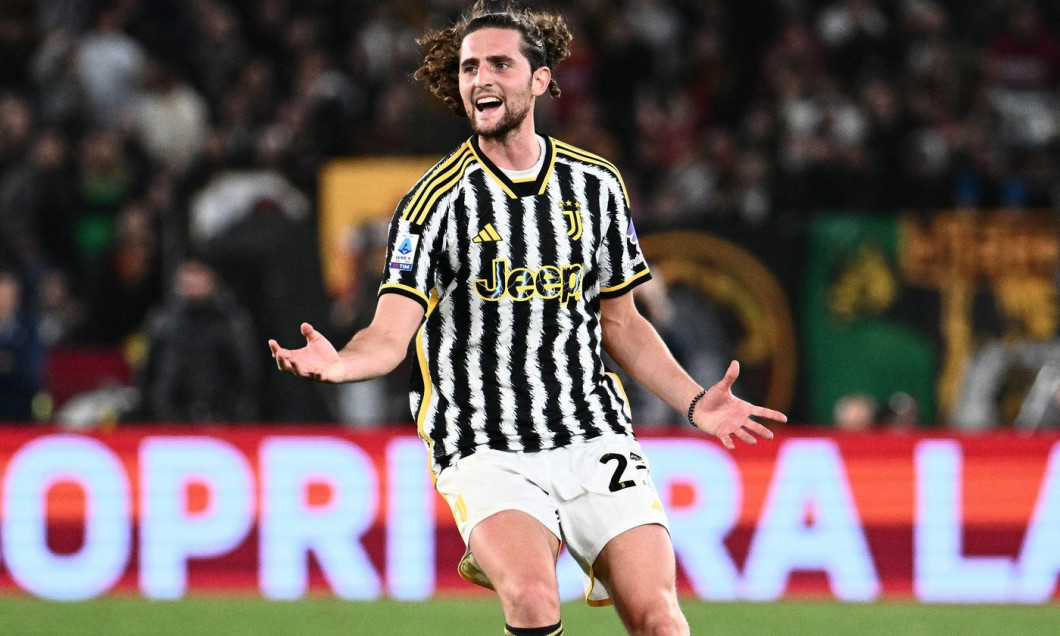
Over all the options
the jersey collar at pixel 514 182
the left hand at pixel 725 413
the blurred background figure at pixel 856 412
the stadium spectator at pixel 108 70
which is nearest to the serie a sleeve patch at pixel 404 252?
the jersey collar at pixel 514 182

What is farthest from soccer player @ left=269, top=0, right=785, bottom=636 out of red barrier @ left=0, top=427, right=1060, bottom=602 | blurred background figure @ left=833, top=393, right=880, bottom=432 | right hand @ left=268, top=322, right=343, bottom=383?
blurred background figure @ left=833, top=393, right=880, bottom=432

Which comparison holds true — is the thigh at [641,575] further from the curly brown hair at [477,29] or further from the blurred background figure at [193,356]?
the blurred background figure at [193,356]

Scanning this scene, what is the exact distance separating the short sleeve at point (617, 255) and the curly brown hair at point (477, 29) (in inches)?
16.6

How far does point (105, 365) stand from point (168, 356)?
0.69 meters

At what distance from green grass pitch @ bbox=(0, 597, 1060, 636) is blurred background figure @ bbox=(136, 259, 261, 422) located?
1.89 meters

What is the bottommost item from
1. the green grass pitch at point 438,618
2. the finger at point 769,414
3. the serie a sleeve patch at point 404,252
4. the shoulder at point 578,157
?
the green grass pitch at point 438,618

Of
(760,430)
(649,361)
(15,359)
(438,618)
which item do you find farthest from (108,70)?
(760,430)

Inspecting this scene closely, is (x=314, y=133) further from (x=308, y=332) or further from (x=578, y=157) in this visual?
(x=308, y=332)

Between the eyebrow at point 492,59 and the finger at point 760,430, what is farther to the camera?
the eyebrow at point 492,59

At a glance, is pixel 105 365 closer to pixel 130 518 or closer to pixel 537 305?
pixel 130 518

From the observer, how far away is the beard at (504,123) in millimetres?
4406

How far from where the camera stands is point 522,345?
4.41 metres

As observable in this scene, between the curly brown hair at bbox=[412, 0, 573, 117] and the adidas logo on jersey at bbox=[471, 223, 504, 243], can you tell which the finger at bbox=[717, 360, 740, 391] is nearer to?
the adidas logo on jersey at bbox=[471, 223, 504, 243]

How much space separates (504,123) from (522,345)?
61cm
